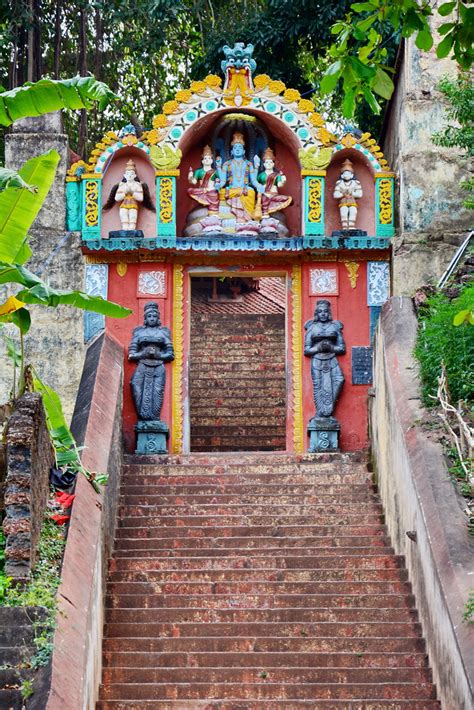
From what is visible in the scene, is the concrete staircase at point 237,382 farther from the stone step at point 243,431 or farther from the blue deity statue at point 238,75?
the blue deity statue at point 238,75

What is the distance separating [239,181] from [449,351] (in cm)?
446

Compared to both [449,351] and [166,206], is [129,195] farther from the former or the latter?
[449,351]

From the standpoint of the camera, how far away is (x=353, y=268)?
14.6 metres

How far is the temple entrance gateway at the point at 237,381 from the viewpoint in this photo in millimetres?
16594

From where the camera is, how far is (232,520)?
1167 cm

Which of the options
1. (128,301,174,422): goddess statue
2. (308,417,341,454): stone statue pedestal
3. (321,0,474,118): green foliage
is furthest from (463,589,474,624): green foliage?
(128,301,174,422): goddess statue

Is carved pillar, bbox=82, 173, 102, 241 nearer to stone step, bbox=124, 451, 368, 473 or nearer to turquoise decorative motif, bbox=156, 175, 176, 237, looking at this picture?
turquoise decorative motif, bbox=156, 175, 176, 237

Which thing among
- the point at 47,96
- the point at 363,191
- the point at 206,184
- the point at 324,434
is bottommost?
the point at 324,434

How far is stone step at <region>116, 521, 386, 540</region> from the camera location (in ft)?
37.6

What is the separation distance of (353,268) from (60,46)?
261 inches

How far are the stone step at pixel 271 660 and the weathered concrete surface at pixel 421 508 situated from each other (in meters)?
0.30

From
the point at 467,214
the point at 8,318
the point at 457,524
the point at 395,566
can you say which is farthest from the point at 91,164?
the point at 457,524

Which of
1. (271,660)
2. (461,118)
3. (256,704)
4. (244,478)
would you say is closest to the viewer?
(256,704)

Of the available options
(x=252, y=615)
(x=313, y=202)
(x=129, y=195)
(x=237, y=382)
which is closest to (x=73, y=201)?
(x=129, y=195)
